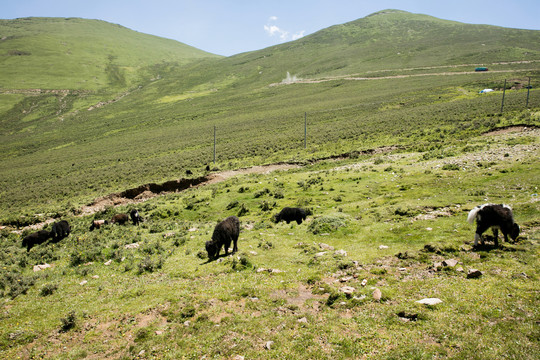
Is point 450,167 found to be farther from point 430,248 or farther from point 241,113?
point 241,113

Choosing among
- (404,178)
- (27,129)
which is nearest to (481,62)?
(404,178)

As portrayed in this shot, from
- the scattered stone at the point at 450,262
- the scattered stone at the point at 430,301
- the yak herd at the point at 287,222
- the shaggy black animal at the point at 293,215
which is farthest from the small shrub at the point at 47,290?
the scattered stone at the point at 450,262

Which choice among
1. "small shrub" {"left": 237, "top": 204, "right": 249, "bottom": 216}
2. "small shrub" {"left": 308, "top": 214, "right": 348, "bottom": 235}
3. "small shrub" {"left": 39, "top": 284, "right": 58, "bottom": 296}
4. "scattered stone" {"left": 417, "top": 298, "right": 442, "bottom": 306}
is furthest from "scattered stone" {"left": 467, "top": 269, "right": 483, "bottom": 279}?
"small shrub" {"left": 237, "top": 204, "right": 249, "bottom": 216}

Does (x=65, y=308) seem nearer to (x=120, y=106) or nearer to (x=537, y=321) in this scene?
(x=537, y=321)

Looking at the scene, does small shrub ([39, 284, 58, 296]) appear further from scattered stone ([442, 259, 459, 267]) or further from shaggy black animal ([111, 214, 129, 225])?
scattered stone ([442, 259, 459, 267])

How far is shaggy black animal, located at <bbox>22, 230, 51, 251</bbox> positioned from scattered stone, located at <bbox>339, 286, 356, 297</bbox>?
20910 millimetres

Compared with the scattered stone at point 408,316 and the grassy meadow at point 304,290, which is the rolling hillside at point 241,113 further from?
the scattered stone at point 408,316

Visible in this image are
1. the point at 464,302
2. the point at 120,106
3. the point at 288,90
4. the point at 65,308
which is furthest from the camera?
the point at 120,106

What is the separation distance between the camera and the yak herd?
10.1m

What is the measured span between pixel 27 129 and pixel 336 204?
153m

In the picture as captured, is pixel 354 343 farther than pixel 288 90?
No

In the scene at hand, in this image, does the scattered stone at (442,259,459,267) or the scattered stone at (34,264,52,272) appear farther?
the scattered stone at (34,264,52,272)

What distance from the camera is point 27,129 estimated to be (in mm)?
123062

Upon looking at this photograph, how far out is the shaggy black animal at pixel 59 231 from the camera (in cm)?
1961
